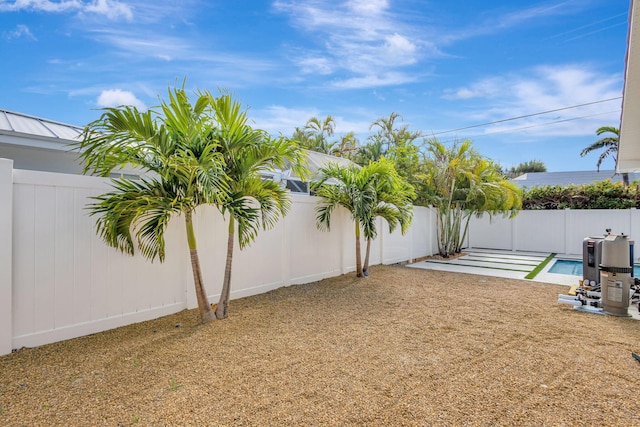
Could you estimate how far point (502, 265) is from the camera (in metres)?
9.21

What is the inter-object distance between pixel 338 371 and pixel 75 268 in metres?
2.80

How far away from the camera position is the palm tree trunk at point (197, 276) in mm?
3891

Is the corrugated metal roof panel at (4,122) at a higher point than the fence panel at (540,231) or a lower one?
higher

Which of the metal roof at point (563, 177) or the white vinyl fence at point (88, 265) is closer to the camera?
the white vinyl fence at point (88, 265)

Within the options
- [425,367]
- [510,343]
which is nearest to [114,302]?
[425,367]

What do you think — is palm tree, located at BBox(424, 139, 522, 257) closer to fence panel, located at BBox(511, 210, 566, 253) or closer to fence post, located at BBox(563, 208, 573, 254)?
fence panel, located at BBox(511, 210, 566, 253)

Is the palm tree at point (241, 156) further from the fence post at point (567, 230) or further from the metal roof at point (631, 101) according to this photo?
the fence post at point (567, 230)

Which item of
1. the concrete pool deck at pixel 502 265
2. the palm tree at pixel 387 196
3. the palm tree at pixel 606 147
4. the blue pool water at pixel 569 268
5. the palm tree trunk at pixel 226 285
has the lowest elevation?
the blue pool water at pixel 569 268

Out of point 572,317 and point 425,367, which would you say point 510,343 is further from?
point 572,317

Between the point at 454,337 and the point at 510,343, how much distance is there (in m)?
0.54

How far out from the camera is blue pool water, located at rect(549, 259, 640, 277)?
26.8 ft

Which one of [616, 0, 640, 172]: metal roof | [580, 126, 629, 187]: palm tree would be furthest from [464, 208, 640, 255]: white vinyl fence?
[580, 126, 629, 187]: palm tree

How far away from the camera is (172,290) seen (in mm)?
4293

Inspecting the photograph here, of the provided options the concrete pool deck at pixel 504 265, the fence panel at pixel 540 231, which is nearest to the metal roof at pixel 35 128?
the concrete pool deck at pixel 504 265
